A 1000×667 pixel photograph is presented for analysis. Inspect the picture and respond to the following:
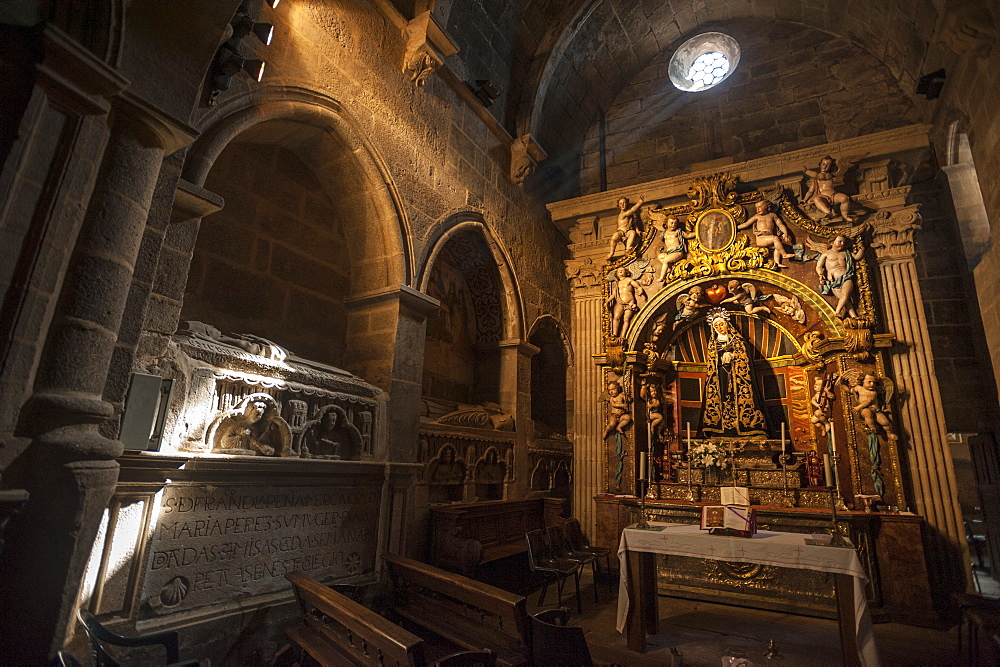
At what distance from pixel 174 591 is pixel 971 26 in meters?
7.16

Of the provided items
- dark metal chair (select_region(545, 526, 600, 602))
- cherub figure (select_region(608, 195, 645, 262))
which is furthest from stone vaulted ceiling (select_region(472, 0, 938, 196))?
dark metal chair (select_region(545, 526, 600, 602))

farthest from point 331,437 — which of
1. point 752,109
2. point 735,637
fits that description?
point 752,109

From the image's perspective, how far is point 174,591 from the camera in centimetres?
303

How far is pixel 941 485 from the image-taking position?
543 centimetres

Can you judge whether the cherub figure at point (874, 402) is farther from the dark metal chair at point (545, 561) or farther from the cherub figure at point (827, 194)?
the dark metal chair at point (545, 561)

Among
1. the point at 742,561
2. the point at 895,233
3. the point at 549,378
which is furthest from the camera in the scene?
the point at 549,378

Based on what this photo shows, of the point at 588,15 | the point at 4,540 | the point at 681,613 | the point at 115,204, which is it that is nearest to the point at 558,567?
the point at 681,613

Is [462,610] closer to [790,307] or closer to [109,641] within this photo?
[109,641]

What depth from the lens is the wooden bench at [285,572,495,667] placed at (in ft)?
7.23

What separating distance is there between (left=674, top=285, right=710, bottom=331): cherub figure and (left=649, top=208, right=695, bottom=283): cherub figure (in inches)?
16.0

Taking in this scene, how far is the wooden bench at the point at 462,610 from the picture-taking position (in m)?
2.87

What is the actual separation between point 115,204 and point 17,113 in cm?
48

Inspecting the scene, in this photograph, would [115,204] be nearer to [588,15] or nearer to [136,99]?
[136,99]

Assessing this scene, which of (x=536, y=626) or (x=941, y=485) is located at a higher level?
(x=941, y=485)
